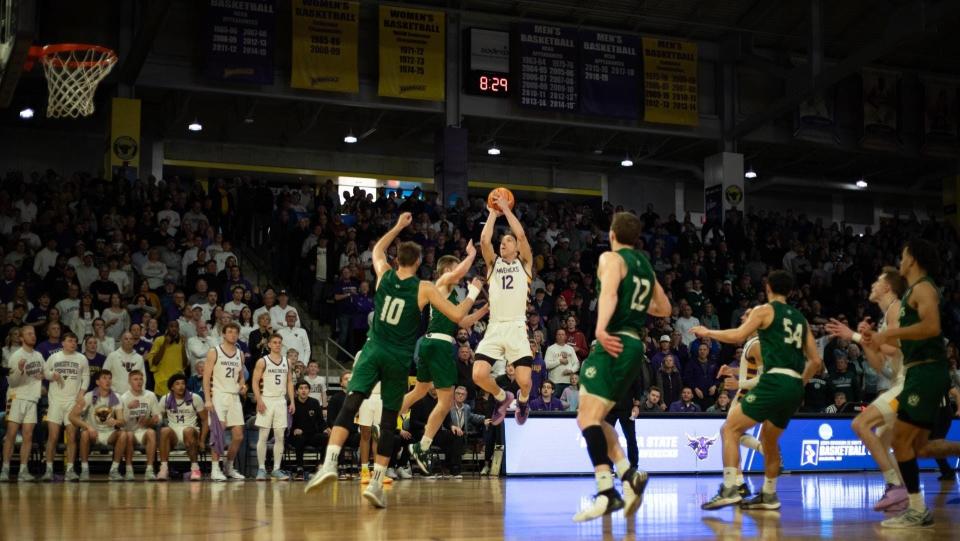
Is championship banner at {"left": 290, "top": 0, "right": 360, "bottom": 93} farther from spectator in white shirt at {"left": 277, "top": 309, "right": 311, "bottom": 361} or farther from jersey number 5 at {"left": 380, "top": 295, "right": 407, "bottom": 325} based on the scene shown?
jersey number 5 at {"left": 380, "top": 295, "right": 407, "bottom": 325}

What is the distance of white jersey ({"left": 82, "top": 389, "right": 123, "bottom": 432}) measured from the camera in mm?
14383

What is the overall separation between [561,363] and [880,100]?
58.6ft

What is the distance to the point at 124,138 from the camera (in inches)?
935

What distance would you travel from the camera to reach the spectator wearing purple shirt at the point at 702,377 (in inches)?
722

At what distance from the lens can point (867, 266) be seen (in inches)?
1051

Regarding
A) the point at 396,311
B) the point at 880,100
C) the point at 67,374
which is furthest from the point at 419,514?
the point at 880,100

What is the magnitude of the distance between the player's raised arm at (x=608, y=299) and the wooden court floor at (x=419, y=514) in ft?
4.16

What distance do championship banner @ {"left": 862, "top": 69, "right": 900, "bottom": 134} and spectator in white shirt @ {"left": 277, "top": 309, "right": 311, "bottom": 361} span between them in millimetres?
20305

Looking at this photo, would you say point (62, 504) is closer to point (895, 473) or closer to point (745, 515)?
point (745, 515)

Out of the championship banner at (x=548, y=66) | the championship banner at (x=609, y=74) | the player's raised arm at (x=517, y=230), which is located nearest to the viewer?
the player's raised arm at (x=517, y=230)

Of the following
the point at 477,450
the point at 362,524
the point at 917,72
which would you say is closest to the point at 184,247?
the point at 477,450

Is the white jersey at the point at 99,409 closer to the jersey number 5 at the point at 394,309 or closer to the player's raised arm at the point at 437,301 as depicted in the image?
the jersey number 5 at the point at 394,309

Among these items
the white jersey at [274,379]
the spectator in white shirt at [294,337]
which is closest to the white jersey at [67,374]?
the white jersey at [274,379]

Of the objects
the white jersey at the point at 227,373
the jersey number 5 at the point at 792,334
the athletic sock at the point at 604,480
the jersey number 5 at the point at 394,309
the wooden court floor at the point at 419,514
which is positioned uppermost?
the jersey number 5 at the point at 394,309
